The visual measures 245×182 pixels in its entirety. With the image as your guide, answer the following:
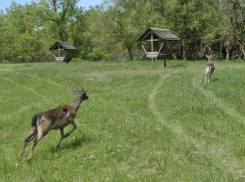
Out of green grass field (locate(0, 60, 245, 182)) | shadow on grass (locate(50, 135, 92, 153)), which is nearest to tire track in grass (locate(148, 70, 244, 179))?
green grass field (locate(0, 60, 245, 182))

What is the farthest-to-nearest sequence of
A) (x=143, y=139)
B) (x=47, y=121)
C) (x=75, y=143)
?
(x=143, y=139) < (x=75, y=143) < (x=47, y=121)

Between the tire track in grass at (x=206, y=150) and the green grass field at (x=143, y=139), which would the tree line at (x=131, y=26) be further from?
the tire track in grass at (x=206, y=150)

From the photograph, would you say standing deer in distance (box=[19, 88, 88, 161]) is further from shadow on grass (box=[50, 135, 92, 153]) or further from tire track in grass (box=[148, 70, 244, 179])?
tire track in grass (box=[148, 70, 244, 179])

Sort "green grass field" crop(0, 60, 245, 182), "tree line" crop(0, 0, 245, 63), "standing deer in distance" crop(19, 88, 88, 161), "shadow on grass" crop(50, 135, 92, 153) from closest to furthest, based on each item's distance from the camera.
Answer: "green grass field" crop(0, 60, 245, 182), "standing deer in distance" crop(19, 88, 88, 161), "shadow on grass" crop(50, 135, 92, 153), "tree line" crop(0, 0, 245, 63)

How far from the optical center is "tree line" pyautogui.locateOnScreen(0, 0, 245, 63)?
94.8 feet

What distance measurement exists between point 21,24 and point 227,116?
7642 cm

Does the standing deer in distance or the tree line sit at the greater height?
the tree line

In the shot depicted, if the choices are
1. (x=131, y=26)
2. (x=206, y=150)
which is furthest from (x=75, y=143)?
(x=131, y=26)

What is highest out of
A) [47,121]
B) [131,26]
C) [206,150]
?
[131,26]

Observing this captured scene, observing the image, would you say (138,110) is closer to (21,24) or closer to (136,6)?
(136,6)

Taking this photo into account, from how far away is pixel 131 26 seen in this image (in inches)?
1398

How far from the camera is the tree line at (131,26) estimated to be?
28908 mm

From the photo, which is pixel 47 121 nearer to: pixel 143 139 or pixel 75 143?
pixel 75 143

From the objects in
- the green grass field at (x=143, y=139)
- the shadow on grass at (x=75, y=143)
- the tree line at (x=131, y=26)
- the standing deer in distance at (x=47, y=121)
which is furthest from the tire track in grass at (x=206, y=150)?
the tree line at (x=131, y=26)
